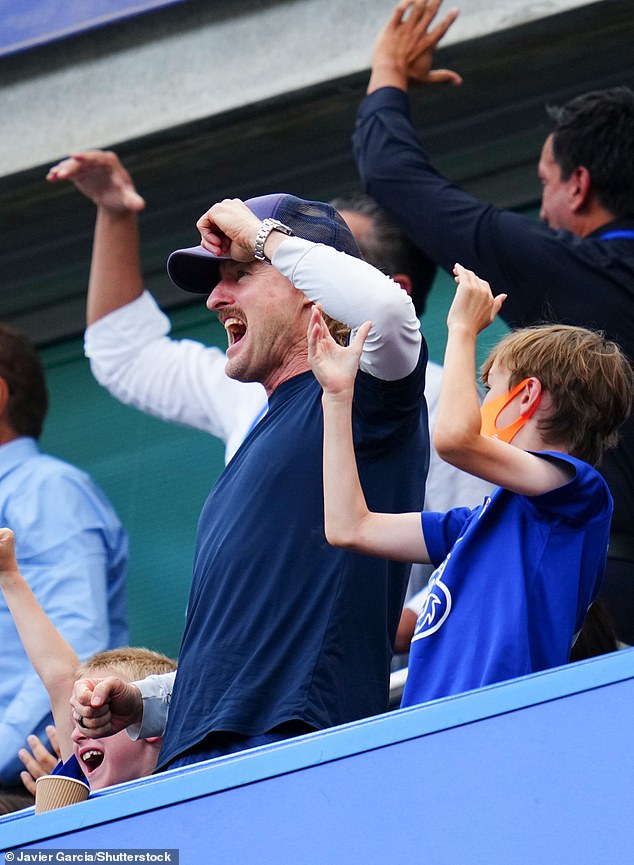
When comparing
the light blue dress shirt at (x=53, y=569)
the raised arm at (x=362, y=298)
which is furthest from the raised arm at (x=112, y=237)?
the raised arm at (x=362, y=298)

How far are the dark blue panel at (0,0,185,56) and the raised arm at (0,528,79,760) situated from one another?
83.5 inches

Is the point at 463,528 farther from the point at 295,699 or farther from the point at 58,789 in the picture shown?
the point at 58,789

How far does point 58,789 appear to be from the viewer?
2.32 metres

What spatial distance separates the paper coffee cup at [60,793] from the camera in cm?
231

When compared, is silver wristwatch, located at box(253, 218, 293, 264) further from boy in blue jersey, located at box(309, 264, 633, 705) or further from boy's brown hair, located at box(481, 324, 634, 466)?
boy's brown hair, located at box(481, 324, 634, 466)

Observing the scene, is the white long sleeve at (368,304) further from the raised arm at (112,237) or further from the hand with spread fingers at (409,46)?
the raised arm at (112,237)

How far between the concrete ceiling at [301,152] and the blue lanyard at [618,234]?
1124 mm

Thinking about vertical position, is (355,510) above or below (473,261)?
above

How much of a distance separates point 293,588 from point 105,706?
36cm

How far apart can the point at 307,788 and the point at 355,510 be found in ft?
1.41

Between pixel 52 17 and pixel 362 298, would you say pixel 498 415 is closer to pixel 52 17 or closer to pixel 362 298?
pixel 362 298

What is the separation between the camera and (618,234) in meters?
3.38

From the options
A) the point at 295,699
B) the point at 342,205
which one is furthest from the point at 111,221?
the point at 295,699

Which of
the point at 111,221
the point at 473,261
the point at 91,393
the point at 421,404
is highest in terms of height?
the point at 421,404
